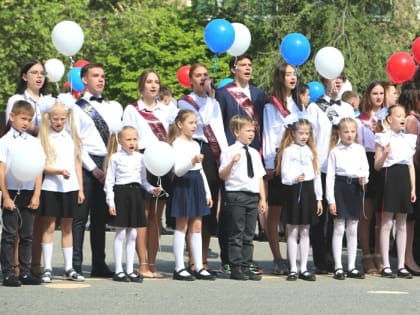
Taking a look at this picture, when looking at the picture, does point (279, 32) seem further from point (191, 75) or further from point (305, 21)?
point (191, 75)

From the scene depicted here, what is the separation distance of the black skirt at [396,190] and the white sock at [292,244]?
41.3 inches

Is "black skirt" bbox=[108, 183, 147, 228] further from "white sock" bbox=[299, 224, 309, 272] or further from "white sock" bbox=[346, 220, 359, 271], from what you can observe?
"white sock" bbox=[346, 220, 359, 271]

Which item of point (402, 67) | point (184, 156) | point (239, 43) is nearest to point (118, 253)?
point (184, 156)

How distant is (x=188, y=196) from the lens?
37.9 ft

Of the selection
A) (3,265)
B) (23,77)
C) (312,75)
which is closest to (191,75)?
(23,77)

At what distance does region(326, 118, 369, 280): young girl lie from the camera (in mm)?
12062

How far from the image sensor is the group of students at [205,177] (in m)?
11.1

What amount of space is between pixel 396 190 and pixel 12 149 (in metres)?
3.92

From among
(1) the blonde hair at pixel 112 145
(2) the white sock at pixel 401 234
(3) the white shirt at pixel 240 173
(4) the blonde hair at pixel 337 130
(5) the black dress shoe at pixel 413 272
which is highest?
(4) the blonde hair at pixel 337 130

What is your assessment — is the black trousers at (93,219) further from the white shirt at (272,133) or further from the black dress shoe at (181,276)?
the white shirt at (272,133)

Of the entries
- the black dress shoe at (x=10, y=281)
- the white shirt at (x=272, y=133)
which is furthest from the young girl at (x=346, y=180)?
the black dress shoe at (x=10, y=281)

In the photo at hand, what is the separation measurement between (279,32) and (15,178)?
2816 cm

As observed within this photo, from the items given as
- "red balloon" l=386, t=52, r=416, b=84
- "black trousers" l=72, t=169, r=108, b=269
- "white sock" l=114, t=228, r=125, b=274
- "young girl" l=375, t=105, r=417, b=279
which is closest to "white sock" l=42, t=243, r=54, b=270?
"black trousers" l=72, t=169, r=108, b=269

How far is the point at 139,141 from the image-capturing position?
38.7ft
